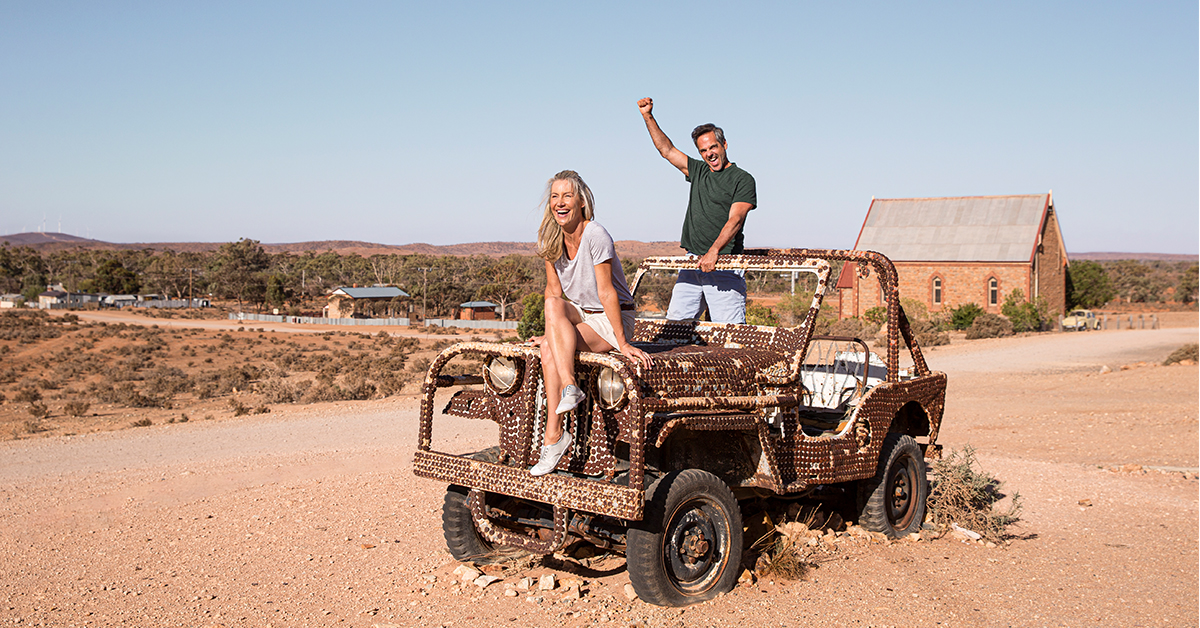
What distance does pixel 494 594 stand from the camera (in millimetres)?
5289

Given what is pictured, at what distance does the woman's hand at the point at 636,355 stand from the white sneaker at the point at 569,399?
1.12 ft

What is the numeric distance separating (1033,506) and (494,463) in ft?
17.8

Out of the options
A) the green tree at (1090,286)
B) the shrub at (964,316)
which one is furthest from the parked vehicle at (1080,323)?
the green tree at (1090,286)

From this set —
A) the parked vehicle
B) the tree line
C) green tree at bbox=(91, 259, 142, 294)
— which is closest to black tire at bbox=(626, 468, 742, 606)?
the parked vehicle

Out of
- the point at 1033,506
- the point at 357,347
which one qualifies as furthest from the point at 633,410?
the point at 357,347

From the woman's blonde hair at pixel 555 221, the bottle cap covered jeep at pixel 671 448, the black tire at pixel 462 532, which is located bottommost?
the black tire at pixel 462 532

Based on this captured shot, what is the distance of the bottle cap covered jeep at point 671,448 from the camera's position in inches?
187

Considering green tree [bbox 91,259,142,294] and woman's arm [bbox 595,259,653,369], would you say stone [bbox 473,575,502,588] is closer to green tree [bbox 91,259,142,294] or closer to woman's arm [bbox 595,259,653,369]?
woman's arm [bbox 595,259,653,369]

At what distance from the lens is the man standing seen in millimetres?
6398

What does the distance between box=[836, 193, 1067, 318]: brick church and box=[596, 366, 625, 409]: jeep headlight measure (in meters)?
47.4

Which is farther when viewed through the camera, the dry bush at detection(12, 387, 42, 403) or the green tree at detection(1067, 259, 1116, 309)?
the green tree at detection(1067, 259, 1116, 309)

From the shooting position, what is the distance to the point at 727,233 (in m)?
6.32

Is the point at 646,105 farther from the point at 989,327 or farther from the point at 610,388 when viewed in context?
the point at 989,327

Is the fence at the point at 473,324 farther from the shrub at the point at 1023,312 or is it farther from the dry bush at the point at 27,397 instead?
the dry bush at the point at 27,397
